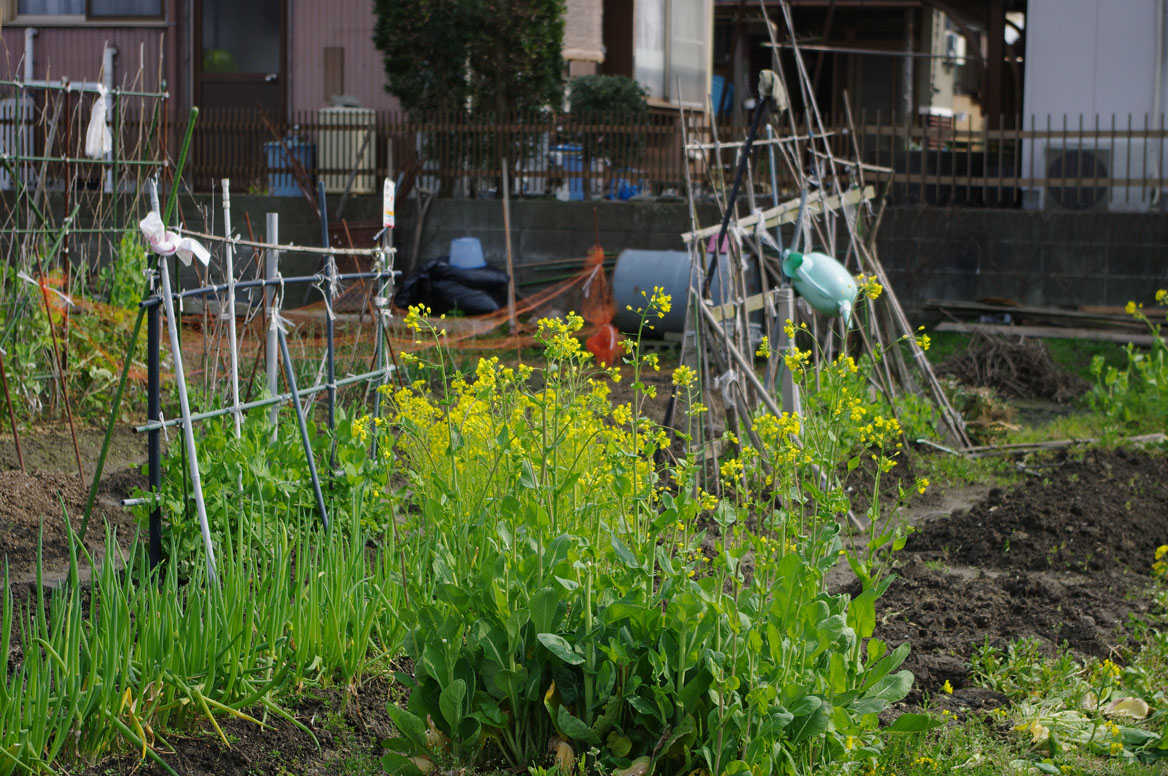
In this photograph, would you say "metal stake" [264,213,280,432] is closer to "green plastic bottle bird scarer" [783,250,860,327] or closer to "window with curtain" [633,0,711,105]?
"green plastic bottle bird scarer" [783,250,860,327]

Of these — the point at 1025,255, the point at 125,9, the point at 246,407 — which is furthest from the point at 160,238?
the point at 125,9

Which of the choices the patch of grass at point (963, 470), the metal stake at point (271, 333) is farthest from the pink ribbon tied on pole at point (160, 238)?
the patch of grass at point (963, 470)

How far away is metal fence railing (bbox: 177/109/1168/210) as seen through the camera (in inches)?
464

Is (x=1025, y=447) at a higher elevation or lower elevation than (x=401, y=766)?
higher

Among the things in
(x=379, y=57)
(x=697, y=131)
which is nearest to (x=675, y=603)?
(x=697, y=131)

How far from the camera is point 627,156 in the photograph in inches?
486

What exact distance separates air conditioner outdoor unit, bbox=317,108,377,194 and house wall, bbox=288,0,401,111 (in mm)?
1046

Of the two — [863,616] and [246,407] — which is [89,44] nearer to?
[246,407]

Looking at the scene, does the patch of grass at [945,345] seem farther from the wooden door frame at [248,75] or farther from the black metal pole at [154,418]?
the wooden door frame at [248,75]

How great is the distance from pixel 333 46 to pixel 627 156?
4243 mm

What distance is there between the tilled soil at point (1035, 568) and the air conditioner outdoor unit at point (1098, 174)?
5.65m

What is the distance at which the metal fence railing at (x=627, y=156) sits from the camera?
11781 mm

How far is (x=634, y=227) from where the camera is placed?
12.1m

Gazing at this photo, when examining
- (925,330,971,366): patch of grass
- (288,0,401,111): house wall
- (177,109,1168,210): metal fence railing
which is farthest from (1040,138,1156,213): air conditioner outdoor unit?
(288,0,401,111): house wall
